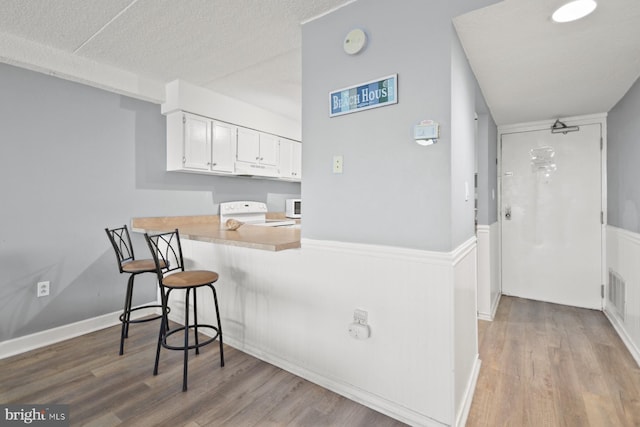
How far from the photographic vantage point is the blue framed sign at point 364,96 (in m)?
1.68

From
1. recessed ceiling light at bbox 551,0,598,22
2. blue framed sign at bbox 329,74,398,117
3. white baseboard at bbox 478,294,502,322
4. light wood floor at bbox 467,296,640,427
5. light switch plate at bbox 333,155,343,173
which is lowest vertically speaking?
light wood floor at bbox 467,296,640,427

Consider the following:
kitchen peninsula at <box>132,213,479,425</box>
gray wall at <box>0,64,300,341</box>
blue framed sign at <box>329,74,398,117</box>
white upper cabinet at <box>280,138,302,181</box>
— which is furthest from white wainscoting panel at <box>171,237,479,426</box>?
white upper cabinet at <box>280,138,302,181</box>

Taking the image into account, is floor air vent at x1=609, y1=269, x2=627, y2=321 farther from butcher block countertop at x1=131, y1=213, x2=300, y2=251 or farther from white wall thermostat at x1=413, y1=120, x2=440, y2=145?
butcher block countertop at x1=131, y1=213, x2=300, y2=251

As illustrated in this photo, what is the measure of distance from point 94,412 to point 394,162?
7.01 ft

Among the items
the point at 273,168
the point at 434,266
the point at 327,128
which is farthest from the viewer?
the point at 273,168

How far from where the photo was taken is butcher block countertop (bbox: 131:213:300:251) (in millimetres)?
2020

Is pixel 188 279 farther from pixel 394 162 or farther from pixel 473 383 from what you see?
pixel 473 383

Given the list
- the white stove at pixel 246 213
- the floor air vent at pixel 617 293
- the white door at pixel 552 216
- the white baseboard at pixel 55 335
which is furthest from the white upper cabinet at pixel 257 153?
the floor air vent at pixel 617 293

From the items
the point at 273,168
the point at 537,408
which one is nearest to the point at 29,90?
the point at 273,168

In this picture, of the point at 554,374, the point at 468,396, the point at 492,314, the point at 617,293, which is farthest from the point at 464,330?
the point at 617,293

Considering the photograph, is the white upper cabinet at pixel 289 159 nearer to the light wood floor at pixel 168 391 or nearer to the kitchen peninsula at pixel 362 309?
the kitchen peninsula at pixel 362 309

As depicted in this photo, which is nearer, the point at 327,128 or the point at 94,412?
the point at 94,412

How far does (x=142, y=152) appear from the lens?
3.15m

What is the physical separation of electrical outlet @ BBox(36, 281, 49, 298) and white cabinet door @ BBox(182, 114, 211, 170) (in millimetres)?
1516
